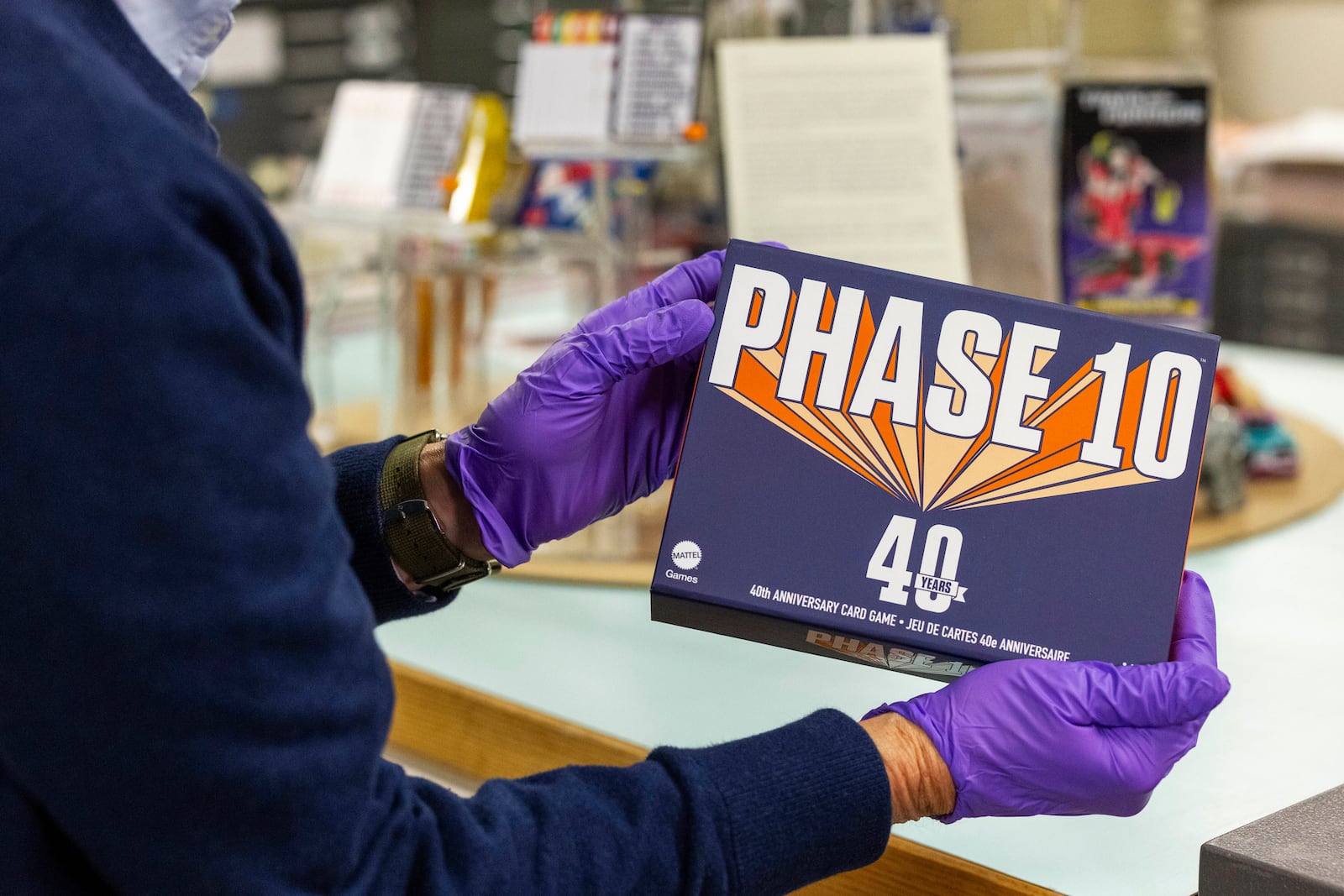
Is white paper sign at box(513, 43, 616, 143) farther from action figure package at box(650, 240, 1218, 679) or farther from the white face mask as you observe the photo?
the white face mask

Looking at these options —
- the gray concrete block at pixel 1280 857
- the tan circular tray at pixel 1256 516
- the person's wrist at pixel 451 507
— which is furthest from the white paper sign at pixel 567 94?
the gray concrete block at pixel 1280 857

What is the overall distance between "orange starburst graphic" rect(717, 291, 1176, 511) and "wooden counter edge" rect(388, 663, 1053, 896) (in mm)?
307

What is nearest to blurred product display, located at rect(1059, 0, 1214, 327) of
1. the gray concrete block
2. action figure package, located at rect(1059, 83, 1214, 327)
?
action figure package, located at rect(1059, 83, 1214, 327)

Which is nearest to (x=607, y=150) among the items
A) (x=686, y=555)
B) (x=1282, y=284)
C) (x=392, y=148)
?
(x=392, y=148)

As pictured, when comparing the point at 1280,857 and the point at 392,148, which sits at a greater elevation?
the point at 392,148

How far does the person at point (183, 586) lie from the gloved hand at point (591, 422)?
0.32 meters

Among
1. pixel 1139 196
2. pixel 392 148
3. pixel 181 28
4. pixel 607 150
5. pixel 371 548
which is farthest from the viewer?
pixel 392 148

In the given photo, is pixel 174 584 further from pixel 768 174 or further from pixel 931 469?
pixel 768 174

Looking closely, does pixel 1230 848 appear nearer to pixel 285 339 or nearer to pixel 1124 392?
pixel 1124 392

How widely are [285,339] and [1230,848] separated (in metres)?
0.69

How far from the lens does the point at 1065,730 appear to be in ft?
2.86

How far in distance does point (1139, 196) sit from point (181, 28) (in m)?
1.70

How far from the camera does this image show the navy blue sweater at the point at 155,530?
0.63m

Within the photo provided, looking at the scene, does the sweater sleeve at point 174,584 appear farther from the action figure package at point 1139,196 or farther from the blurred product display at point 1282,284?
the blurred product display at point 1282,284
